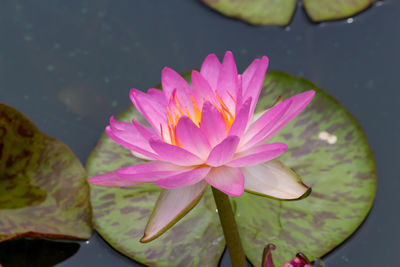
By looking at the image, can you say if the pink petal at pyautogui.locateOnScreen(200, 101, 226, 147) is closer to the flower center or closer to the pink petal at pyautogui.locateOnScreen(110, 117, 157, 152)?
the flower center

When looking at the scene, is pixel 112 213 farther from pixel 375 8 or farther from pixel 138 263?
pixel 375 8

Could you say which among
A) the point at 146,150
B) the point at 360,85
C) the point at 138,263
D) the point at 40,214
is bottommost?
the point at 138,263

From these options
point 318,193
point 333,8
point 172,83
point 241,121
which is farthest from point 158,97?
point 333,8

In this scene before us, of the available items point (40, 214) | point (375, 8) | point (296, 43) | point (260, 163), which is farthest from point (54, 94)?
point (375, 8)

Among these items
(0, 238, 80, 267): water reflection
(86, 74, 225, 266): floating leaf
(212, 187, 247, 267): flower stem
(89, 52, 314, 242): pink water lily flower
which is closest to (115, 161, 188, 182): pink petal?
(89, 52, 314, 242): pink water lily flower

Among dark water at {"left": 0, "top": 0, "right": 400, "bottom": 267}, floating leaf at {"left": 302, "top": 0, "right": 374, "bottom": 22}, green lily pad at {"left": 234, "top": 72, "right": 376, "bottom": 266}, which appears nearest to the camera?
green lily pad at {"left": 234, "top": 72, "right": 376, "bottom": 266}

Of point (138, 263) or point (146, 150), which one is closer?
point (146, 150)
